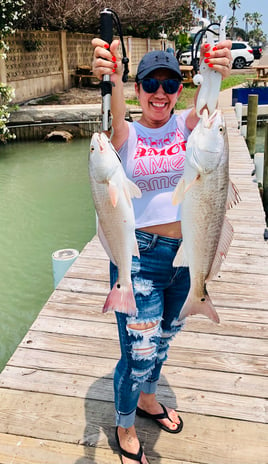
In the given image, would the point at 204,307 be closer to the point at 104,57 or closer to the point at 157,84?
the point at 157,84

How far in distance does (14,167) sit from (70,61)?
1063 centimetres

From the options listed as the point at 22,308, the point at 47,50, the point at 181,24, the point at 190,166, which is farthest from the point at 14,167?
the point at 181,24

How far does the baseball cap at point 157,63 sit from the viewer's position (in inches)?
80.7

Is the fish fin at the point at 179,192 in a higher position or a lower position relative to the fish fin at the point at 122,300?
higher

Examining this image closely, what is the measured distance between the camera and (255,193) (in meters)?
6.96

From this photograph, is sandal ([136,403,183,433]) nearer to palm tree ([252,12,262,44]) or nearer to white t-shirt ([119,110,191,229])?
white t-shirt ([119,110,191,229])

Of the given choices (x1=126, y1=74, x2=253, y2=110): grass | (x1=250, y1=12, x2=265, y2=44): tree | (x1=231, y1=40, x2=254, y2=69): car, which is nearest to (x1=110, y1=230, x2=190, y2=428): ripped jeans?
(x1=126, y1=74, x2=253, y2=110): grass

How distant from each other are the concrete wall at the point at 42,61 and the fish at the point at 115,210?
45.8 ft

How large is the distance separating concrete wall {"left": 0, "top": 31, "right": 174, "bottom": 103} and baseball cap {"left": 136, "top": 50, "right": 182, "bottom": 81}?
1359 centimetres

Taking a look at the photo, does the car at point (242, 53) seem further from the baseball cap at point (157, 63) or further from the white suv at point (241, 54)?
the baseball cap at point (157, 63)

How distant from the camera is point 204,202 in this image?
1.84 metres

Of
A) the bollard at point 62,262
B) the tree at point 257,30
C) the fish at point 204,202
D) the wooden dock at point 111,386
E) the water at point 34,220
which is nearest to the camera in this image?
the fish at point 204,202

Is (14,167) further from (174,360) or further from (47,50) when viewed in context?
(174,360)

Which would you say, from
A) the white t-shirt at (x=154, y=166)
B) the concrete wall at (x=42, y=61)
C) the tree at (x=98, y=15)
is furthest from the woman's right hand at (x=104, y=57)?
the tree at (x=98, y=15)
